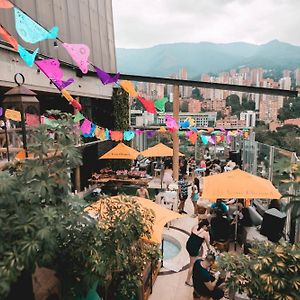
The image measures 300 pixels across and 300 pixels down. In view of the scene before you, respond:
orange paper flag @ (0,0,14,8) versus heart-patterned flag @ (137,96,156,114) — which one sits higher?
orange paper flag @ (0,0,14,8)

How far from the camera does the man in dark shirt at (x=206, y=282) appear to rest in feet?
15.1

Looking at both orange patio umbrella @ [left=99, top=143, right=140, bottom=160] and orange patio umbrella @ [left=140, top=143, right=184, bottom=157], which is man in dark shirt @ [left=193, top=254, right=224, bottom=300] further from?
orange patio umbrella @ [left=140, top=143, right=184, bottom=157]

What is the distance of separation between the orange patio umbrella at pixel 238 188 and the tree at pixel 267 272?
117 inches

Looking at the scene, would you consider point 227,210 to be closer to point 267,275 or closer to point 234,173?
point 234,173

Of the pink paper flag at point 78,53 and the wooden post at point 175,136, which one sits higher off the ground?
the pink paper flag at point 78,53

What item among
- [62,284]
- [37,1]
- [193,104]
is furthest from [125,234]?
[193,104]

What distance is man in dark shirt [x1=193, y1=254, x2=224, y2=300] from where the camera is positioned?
4605 millimetres

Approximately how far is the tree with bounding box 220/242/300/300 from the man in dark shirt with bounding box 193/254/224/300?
39.4 inches

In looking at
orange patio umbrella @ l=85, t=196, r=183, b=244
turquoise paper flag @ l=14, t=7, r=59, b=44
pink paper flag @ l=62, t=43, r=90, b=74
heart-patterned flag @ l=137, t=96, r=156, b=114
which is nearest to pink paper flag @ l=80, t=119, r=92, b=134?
heart-patterned flag @ l=137, t=96, r=156, b=114

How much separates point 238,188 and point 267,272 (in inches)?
141

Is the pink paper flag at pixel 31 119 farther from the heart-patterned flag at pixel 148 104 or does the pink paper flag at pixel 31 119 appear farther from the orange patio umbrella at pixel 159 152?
the orange patio umbrella at pixel 159 152

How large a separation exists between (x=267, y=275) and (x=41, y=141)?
299cm

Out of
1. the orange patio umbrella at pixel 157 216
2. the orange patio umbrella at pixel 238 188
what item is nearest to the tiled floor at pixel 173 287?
the orange patio umbrella at pixel 157 216

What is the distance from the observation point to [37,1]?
9648mm
